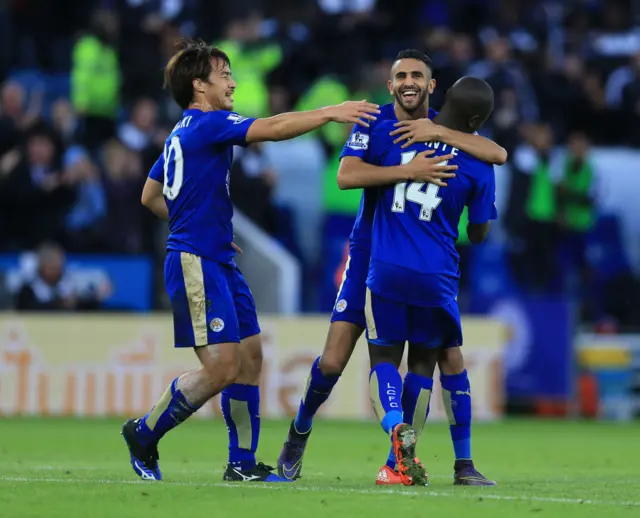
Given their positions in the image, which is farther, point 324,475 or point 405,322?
point 324,475

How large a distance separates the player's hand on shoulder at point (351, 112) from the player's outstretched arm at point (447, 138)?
32 centimetres

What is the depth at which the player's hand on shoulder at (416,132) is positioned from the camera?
7590 millimetres

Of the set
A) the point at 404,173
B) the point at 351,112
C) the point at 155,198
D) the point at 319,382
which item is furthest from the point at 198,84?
the point at 319,382

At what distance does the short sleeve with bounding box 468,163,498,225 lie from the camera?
7.62m

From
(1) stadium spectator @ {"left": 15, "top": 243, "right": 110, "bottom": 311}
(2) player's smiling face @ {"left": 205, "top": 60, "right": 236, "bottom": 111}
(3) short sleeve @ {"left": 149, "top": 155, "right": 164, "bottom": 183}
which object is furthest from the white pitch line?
(1) stadium spectator @ {"left": 15, "top": 243, "right": 110, "bottom": 311}

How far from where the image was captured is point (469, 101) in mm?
7648

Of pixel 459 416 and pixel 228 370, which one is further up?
pixel 228 370

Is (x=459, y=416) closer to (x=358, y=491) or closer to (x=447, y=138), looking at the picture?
(x=358, y=491)

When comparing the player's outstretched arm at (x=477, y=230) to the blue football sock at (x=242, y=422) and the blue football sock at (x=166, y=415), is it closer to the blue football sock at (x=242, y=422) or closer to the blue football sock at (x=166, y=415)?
the blue football sock at (x=242, y=422)

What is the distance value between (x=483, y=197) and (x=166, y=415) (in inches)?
79.5

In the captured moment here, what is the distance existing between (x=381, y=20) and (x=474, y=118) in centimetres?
1309

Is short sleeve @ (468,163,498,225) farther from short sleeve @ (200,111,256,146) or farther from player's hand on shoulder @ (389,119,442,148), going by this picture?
short sleeve @ (200,111,256,146)

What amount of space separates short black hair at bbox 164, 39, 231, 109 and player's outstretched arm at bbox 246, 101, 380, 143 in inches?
22.0

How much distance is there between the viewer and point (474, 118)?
25.3 feet
